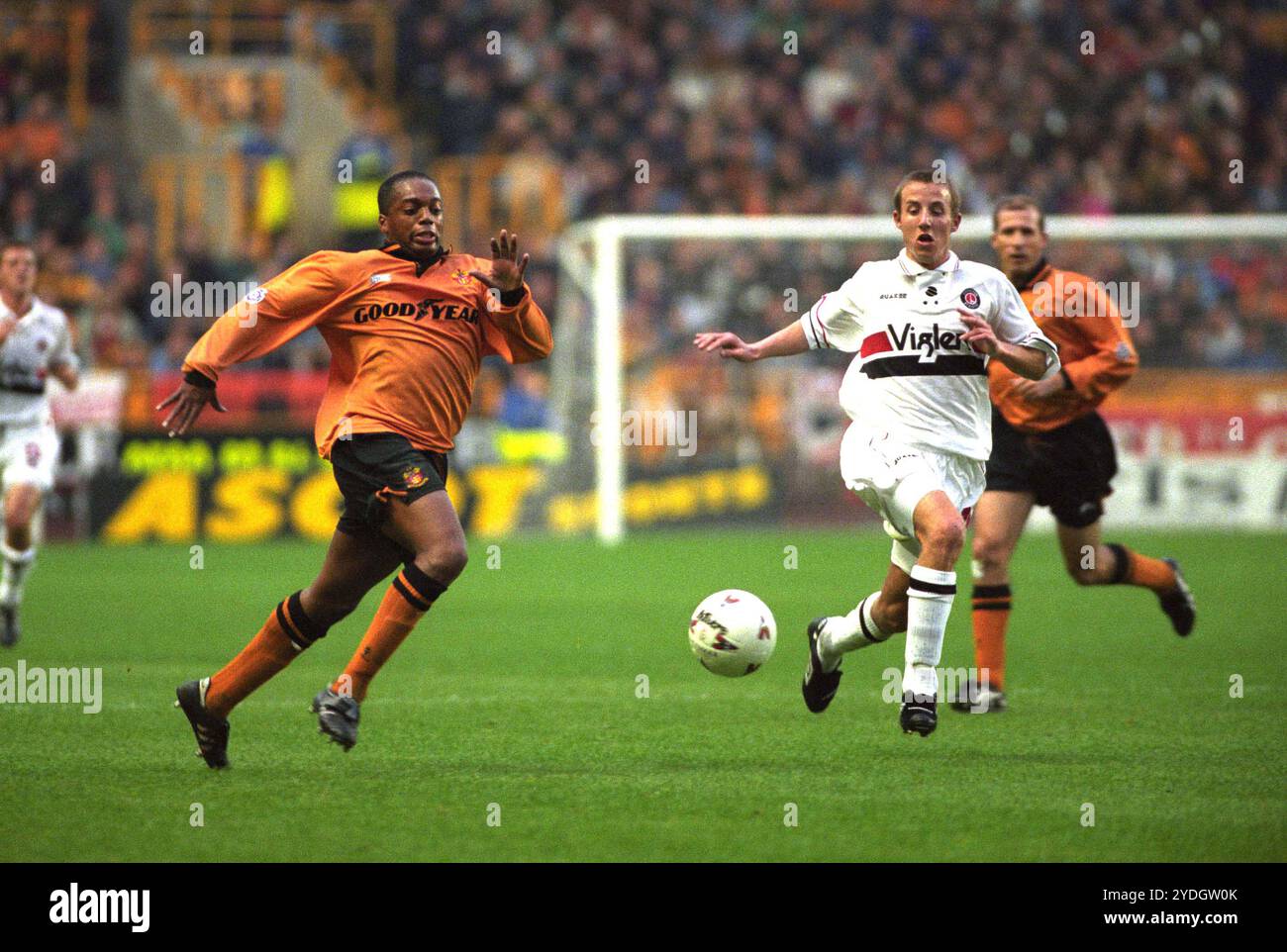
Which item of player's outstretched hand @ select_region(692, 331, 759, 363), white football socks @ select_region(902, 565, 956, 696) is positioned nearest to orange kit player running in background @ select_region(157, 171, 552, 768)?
player's outstretched hand @ select_region(692, 331, 759, 363)

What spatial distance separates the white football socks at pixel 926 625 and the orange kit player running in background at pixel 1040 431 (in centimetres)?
153

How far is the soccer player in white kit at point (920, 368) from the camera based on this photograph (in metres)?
7.22

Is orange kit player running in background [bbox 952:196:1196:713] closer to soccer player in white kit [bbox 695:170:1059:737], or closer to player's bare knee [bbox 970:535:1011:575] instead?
A: player's bare knee [bbox 970:535:1011:575]

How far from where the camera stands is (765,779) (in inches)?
263

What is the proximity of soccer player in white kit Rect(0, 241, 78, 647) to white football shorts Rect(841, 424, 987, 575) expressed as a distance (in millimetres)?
5974

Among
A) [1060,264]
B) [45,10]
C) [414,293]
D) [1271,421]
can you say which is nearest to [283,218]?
[45,10]

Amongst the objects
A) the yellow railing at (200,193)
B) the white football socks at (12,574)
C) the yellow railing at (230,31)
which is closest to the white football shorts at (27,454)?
the white football socks at (12,574)

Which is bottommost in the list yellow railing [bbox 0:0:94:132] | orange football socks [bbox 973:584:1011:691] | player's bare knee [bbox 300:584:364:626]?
orange football socks [bbox 973:584:1011:691]

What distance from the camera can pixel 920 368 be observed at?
7.37 metres

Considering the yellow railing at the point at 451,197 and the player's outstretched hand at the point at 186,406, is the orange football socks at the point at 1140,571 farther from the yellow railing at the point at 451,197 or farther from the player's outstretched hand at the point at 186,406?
the yellow railing at the point at 451,197

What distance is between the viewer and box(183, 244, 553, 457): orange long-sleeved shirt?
6.87m

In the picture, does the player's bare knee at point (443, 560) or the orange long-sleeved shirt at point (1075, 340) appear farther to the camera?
the orange long-sleeved shirt at point (1075, 340)

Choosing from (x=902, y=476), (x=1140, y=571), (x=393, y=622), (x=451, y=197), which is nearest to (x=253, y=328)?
(x=393, y=622)

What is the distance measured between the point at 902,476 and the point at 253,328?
2532 mm
